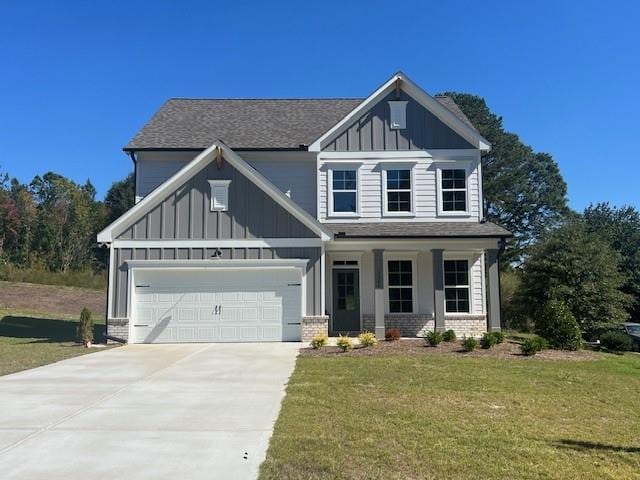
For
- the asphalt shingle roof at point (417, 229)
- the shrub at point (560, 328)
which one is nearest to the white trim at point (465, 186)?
the asphalt shingle roof at point (417, 229)

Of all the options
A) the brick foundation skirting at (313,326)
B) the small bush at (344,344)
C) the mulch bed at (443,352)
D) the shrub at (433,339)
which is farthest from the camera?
the brick foundation skirting at (313,326)

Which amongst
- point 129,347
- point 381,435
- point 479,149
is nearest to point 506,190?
point 479,149

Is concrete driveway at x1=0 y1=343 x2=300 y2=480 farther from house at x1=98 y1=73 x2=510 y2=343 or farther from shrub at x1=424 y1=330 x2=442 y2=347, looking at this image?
shrub at x1=424 y1=330 x2=442 y2=347

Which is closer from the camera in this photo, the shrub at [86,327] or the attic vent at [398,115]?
the shrub at [86,327]

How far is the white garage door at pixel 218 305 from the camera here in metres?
16.6

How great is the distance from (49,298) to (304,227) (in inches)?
888

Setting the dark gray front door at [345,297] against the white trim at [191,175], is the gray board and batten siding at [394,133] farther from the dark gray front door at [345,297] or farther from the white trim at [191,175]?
the dark gray front door at [345,297]

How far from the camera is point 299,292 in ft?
55.0

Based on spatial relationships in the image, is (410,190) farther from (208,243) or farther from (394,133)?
(208,243)

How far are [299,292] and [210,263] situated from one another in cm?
291

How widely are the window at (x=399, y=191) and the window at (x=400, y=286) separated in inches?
78.0

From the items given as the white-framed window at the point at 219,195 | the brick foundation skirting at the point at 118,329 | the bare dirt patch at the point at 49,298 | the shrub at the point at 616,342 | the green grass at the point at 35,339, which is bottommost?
the shrub at the point at 616,342

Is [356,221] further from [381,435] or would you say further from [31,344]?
[381,435]

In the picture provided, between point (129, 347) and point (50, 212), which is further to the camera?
point (50, 212)
